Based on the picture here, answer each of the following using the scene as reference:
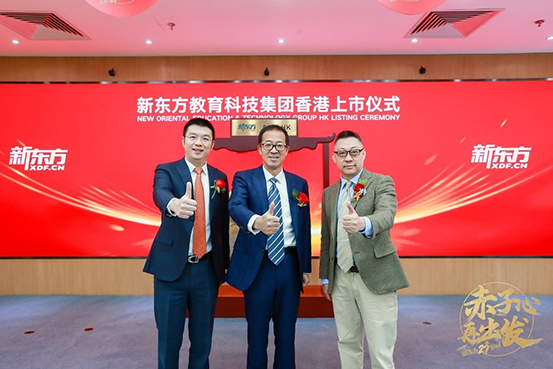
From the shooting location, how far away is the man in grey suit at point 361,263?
1.96m

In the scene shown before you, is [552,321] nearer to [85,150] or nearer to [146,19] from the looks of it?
[146,19]

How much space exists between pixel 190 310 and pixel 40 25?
377 centimetres

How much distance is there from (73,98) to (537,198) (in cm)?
646

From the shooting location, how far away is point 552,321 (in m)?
3.68

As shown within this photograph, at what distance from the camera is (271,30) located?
3.87 m

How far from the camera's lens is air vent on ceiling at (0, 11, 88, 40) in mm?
3543

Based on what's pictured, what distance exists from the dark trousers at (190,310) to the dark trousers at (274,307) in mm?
262

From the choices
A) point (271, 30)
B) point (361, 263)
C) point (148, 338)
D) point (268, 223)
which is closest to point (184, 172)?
point (268, 223)

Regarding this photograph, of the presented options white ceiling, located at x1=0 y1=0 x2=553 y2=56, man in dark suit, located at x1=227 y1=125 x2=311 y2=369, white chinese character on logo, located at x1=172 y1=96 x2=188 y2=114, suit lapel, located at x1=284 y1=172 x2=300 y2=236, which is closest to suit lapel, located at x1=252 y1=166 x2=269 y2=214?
man in dark suit, located at x1=227 y1=125 x2=311 y2=369

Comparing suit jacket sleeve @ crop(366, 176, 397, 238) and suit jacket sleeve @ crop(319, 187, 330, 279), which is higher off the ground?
suit jacket sleeve @ crop(366, 176, 397, 238)

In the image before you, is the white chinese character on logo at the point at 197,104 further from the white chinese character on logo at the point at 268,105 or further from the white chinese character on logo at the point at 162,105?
the white chinese character on logo at the point at 268,105

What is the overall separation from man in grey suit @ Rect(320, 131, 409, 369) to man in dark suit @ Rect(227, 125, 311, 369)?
0.70 feet

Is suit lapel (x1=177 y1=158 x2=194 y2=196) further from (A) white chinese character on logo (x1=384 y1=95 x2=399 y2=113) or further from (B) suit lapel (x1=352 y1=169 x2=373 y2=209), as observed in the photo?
(A) white chinese character on logo (x1=384 y1=95 x2=399 y2=113)

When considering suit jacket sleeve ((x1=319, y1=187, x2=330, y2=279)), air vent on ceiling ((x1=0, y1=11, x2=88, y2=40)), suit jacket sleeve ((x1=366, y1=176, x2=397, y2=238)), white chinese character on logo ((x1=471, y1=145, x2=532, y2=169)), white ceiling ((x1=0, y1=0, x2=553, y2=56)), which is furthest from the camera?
white chinese character on logo ((x1=471, y1=145, x2=532, y2=169))
